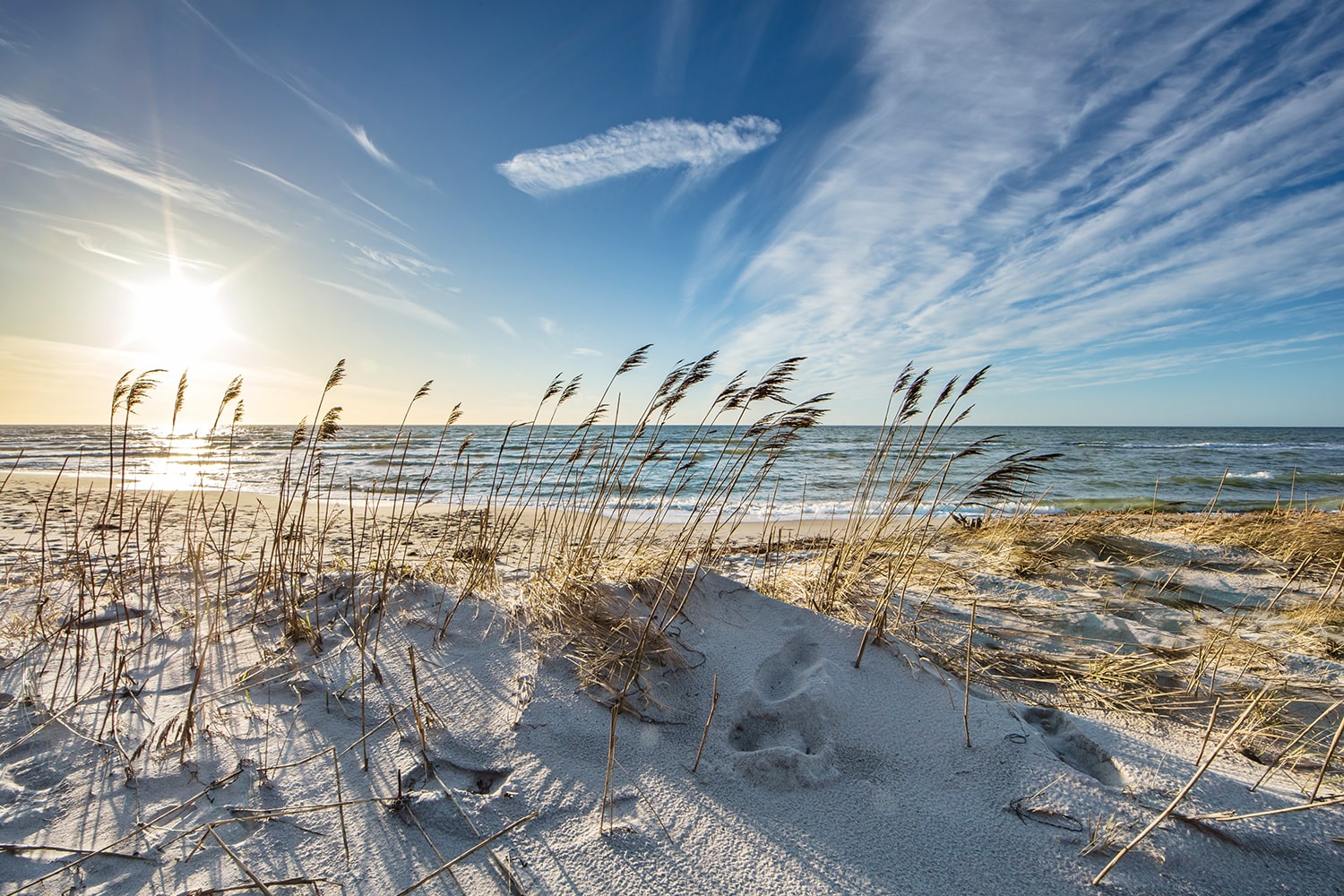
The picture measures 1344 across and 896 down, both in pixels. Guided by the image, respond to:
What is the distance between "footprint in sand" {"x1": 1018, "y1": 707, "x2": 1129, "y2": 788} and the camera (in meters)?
1.90

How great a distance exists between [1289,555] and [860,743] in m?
5.49

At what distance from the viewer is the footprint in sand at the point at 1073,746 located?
1898 millimetres

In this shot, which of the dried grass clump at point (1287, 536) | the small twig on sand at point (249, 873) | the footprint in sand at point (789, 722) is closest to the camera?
the small twig on sand at point (249, 873)

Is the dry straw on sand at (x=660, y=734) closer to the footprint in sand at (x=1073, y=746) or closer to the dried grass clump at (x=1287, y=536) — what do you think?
the footprint in sand at (x=1073, y=746)

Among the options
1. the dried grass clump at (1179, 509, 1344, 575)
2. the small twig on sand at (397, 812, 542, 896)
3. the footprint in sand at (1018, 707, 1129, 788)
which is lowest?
the small twig on sand at (397, 812, 542, 896)

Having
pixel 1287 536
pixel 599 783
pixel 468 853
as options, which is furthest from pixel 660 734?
pixel 1287 536

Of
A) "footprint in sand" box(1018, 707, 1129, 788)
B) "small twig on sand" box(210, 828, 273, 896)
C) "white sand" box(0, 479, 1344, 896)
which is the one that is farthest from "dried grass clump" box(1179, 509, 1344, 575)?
"small twig on sand" box(210, 828, 273, 896)

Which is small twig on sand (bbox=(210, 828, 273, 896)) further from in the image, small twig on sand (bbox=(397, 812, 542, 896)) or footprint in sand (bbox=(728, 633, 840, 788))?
footprint in sand (bbox=(728, 633, 840, 788))

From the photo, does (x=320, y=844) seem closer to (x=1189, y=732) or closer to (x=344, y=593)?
(x=344, y=593)

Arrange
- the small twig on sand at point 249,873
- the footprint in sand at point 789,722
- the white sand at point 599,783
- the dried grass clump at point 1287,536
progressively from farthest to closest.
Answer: the dried grass clump at point 1287,536 → the footprint in sand at point 789,722 → the white sand at point 599,783 → the small twig on sand at point 249,873

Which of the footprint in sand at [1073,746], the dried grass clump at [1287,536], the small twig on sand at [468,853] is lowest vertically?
the small twig on sand at [468,853]

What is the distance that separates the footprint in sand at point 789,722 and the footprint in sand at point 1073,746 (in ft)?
2.58

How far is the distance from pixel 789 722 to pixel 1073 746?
1.01 m

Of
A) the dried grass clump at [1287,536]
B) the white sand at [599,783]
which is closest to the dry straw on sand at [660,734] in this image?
the white sand at [599,783]
